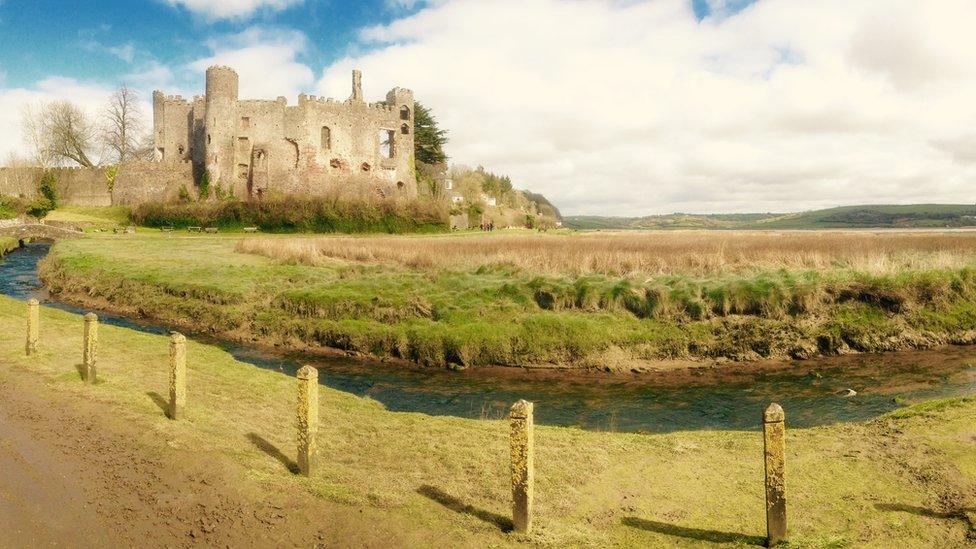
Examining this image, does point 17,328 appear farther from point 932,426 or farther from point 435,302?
point 932,426

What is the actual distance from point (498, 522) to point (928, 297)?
2183cm

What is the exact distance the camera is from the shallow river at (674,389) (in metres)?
13.6

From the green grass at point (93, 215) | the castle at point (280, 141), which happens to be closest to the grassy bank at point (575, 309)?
the castle at point (280, 141)

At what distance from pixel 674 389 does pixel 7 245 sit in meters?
52.8

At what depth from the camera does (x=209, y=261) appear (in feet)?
104

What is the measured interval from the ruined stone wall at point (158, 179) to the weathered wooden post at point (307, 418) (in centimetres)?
6144

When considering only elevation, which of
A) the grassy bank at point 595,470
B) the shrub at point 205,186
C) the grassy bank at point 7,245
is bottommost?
the grassy bank at point 595,470

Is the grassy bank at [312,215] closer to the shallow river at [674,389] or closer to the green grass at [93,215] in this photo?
the green grass at [93,215]

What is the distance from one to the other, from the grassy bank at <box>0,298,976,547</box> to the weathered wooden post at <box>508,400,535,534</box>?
0.68 ft

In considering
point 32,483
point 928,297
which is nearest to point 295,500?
point 32,483

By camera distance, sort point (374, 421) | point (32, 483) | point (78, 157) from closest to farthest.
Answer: point (32, 483)
point (374, 421)
point (78, 157)

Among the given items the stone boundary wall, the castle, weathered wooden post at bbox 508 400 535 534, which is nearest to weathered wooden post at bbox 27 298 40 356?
weathered wooden post at bbox 508 400 535 534

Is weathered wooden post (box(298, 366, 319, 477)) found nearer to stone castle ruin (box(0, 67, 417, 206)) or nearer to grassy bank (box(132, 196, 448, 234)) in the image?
grassy bank (box(132, 196, 448, 234))

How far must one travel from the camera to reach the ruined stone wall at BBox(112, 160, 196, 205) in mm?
62000
